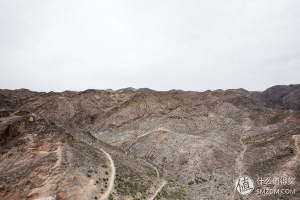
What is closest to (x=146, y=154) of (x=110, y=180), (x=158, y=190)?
(x=158, y=190)

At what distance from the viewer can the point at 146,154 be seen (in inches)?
1932

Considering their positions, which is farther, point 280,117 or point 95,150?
point 280,117

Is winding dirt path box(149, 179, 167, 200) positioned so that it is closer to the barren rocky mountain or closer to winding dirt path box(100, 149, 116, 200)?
the barren rocky mountain

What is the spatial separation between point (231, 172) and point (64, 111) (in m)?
60.5

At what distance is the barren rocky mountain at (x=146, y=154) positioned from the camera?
92.6 ft

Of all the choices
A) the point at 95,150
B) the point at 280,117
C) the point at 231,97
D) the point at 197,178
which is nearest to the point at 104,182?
the point at 95,150

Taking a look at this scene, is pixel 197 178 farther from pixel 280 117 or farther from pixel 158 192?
pixel 280 117

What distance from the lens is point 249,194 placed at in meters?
33.4

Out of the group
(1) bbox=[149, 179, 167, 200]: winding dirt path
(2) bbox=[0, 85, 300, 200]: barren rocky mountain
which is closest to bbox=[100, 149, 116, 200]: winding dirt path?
(2) bbox=[0, 85, 300, 200]: barren rocky mountain

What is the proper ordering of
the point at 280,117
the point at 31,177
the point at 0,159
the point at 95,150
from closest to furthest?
the point at 31,177 < the point at 0,159 < the point at 95,150 < the point at 280,117

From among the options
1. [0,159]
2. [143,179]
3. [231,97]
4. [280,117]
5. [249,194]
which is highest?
[231,97]

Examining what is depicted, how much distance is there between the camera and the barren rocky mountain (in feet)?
92.6

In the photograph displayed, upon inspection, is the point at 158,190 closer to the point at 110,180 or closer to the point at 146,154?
the point at 110,180

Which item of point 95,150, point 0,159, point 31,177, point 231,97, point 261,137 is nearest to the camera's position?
point 31,177
